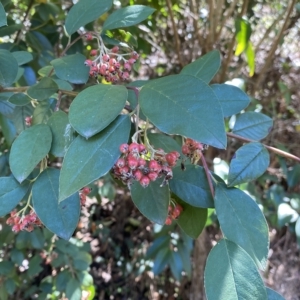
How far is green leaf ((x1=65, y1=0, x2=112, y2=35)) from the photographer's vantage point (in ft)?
2.13

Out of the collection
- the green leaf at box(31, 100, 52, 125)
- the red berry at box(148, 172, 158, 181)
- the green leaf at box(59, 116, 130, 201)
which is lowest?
the green leaf at box(31, 100, 52, 125)

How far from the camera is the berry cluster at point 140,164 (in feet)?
1.49

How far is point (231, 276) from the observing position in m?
0.46

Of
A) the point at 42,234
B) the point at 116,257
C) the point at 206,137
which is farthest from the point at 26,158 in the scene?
the point at 116,257

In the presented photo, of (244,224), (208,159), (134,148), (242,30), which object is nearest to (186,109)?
(134,148)

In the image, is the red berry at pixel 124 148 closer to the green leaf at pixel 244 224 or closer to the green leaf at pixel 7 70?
the green leaf at pixel 244 224

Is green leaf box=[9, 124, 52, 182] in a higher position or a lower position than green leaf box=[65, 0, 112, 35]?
lower

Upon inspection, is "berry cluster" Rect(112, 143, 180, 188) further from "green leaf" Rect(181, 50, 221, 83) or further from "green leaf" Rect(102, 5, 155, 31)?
"green leaf" Rect(102, 5, 155, 31)

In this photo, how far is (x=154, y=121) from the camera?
1.44 ft

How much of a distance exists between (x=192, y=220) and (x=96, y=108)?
260 mm

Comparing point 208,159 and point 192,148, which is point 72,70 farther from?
point 208,159

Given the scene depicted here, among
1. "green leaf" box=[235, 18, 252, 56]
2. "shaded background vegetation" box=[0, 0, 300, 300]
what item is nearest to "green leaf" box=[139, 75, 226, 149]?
"shaded background vegetation" box=[0, 0, 300, 300]

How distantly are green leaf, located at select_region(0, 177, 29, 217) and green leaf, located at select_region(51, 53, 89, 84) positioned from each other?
19cm

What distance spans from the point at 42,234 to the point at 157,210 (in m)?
0.91
